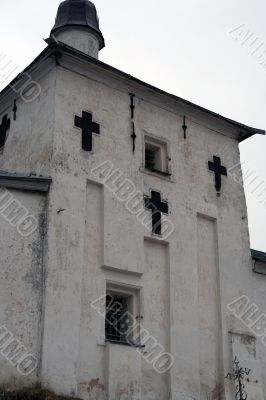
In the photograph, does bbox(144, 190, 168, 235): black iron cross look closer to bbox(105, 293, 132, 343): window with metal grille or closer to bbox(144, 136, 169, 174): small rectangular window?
bbox(144, 136, 169, 174): small rectangular window

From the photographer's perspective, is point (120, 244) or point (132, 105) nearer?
point (120, 244)

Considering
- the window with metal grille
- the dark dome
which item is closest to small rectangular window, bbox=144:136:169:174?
the window with metal grille

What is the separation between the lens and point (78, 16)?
20766mm

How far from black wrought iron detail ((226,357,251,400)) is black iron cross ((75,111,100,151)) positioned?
625cm

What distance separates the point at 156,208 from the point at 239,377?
176 inches

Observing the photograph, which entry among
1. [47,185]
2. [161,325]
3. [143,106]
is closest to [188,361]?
[161,325]

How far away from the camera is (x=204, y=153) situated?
18.4 meters

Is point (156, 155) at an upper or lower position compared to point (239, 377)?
upper

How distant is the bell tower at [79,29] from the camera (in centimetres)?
2030

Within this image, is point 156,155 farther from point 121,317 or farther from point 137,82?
point 121,317

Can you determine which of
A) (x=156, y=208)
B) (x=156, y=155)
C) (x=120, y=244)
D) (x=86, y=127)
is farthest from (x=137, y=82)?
(x=120, y=244)

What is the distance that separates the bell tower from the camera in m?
20.3

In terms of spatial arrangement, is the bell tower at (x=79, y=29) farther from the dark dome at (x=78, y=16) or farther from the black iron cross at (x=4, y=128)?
the black iron cross at (x=4, y=128)

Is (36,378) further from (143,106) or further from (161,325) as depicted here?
(143,106)
